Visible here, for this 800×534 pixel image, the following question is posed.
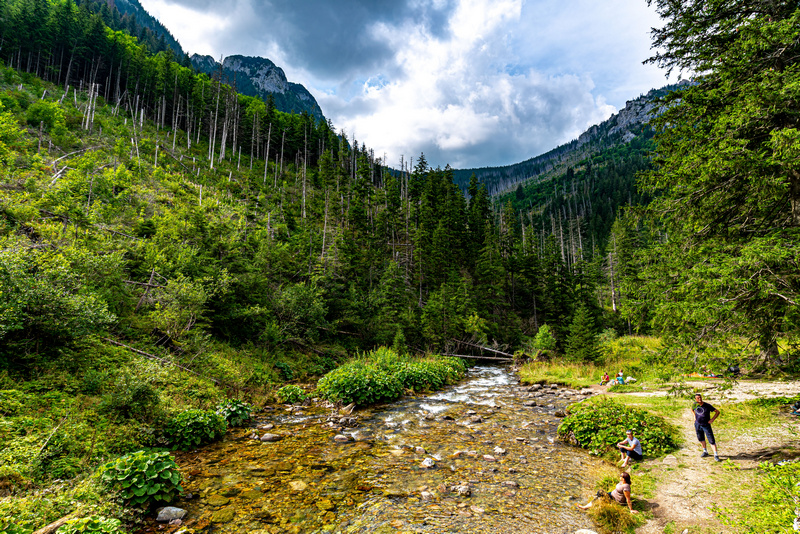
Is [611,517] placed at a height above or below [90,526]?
below

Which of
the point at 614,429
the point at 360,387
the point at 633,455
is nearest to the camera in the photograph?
the point at 633,455

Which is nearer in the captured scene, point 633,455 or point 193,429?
point 633,455

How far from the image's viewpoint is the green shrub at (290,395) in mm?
13883

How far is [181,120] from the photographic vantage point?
6450 cm

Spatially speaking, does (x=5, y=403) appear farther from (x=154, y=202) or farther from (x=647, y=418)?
(x=154, y=202)

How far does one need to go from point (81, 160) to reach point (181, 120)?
52924 millimetres

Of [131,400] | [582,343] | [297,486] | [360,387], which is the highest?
[131,400]

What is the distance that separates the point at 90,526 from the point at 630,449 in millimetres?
10887

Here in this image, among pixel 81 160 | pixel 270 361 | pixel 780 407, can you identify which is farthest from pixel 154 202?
pixel 780 407

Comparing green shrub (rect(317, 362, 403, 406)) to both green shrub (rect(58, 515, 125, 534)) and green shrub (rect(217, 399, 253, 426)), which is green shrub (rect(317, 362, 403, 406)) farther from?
green shrub (rect(58, 515, 125, 534))

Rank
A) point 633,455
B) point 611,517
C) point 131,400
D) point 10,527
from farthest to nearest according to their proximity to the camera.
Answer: point 131,400, point 633,455, point 611,517, point 10,527

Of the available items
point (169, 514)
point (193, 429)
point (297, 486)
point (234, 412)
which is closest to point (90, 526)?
point (169, 514)

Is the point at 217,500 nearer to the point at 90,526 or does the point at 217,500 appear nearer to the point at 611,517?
the point at 90,526

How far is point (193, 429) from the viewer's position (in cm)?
884
